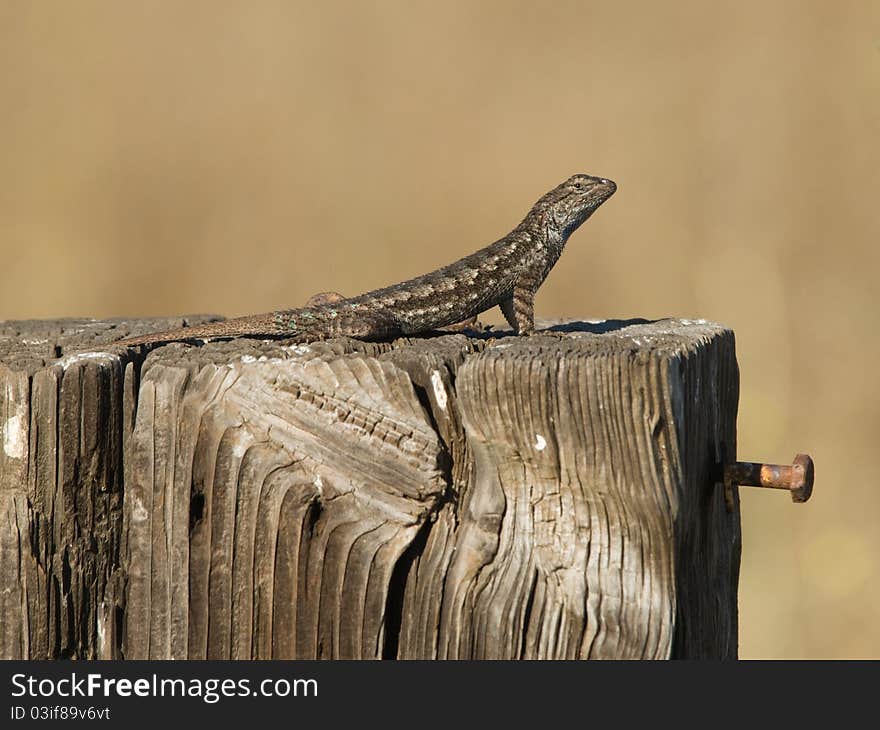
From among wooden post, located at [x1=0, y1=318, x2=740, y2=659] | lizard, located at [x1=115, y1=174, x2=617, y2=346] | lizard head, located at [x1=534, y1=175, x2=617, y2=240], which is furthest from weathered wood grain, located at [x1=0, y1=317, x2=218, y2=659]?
lizard head, located at [x1=534, y1=175, x2=617, y2=240]

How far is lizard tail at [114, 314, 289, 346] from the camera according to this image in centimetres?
263

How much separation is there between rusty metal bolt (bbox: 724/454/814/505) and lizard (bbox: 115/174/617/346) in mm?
1024

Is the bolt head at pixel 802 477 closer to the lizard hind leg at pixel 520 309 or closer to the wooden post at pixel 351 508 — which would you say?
the wooden post at pixel 351 508

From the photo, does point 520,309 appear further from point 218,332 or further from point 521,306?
point 218,332

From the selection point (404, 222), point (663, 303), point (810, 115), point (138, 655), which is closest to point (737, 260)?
point (663, 303)

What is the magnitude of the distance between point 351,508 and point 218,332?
1.06 m

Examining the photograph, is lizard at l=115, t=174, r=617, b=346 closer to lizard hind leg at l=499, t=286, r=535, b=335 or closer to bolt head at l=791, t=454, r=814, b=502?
lizard hind leg at l=499, t=286, r=535, b=335

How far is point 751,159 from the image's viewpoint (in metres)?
6.02

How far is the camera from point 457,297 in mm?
3986

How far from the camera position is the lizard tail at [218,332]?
2.63 meters

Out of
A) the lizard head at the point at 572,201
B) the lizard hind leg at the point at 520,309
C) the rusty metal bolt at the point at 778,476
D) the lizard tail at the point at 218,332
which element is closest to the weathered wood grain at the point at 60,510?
the lizard tail at the point at 218,332

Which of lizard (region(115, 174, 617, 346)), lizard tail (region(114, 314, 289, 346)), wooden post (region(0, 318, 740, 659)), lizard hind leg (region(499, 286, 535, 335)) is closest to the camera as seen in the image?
wooden post (region(0, 318, 740, 659))

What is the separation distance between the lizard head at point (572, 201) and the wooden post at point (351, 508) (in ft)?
8.31

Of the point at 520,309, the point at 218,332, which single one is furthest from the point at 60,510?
the point at 520,309
